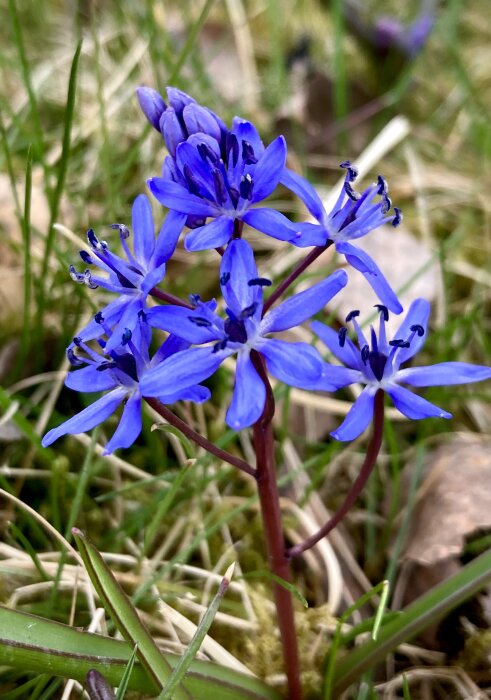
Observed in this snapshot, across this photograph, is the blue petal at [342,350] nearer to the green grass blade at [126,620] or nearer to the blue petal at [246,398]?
the blue petal at [246,398]

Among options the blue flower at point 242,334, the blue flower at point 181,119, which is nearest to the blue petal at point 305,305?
the blue flower at point 242,334

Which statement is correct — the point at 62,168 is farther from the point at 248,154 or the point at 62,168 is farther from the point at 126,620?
the point at 126,620

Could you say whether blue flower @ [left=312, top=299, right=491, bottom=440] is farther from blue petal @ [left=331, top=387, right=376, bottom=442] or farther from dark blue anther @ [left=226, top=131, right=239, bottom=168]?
dark blue anther @ [left=226, top=131, right=239, bottom=168]

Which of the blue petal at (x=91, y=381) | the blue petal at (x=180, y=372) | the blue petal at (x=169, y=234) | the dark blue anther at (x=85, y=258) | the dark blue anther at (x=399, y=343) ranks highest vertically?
the blue petal at (x=169, y=234)

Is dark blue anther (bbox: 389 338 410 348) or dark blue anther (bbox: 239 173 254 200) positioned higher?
dark blue anther (bbox: 239 173 254 200)

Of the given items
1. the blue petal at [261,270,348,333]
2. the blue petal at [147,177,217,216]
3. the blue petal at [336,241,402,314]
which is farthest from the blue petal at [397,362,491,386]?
the blue petal at [147,177,217,216]

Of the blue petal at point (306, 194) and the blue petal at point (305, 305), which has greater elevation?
the blue petal at point (306, 194)

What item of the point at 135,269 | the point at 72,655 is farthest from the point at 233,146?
the point at 72,655

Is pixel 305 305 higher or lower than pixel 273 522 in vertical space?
higher
